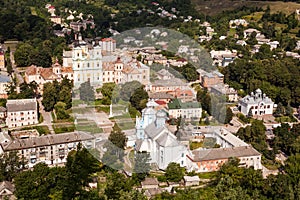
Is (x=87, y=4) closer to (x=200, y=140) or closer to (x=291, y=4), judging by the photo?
(x=291, y=4)

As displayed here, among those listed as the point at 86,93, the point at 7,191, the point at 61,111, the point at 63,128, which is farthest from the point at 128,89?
the point at 7,191

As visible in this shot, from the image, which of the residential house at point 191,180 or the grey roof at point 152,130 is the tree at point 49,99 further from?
the residential house at point 191,180

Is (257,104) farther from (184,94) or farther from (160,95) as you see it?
(160,95)

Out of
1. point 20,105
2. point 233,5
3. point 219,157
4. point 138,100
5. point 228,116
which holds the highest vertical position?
point 233,5

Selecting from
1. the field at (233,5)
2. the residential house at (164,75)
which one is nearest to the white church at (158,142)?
the residential house at (164,75)

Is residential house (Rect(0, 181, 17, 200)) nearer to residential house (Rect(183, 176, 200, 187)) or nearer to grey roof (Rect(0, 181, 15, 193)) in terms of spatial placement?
grey roof (Rect(0, 181, 15, 193))

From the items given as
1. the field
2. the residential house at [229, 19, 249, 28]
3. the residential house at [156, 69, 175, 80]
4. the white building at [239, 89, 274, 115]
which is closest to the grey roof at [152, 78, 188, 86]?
the residential house at [156, 69, 175, 80]
